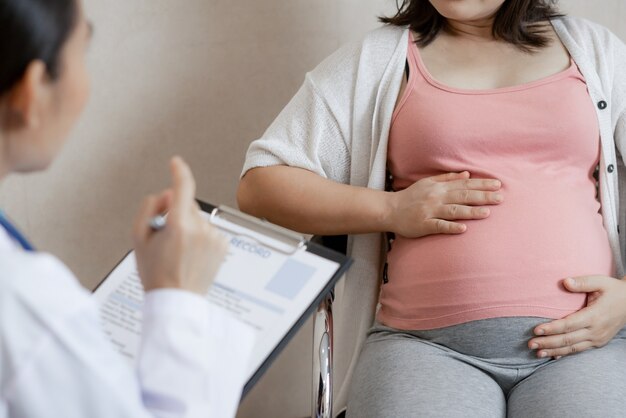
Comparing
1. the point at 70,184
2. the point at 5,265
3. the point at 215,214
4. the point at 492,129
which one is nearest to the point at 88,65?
the point at 70,184

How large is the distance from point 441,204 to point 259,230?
15.4 inches

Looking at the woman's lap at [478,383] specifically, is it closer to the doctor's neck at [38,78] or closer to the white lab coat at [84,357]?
the white lab coat at [84,357]

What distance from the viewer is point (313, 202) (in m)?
1.38

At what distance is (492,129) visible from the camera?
1345mm

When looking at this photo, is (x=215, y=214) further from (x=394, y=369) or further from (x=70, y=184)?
(x=70, y=184)

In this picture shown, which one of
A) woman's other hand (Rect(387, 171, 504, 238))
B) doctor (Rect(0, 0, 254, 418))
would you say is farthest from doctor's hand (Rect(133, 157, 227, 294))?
woman's other hand (Rect(387, 171, 504, 238))

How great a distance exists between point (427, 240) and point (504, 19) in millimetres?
443

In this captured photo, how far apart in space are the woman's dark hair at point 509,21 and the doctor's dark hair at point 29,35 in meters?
0.88

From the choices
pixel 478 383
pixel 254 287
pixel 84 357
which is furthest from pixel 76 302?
pixel 478 383

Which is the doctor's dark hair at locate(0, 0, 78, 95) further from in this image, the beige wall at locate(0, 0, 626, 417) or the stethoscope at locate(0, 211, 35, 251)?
the beige wall at locate(0, 0, 626, 417)

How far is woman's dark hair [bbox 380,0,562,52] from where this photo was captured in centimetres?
144

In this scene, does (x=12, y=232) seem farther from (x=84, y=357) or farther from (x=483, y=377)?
(x=483, y=377)

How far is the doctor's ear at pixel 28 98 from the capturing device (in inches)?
27.2

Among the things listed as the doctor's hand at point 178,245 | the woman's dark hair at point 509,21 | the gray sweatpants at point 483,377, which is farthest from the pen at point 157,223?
the woman's dark hair at point 509,21
